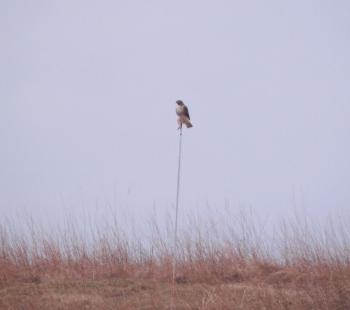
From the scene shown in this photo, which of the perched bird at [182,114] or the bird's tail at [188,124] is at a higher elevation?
the perched bird at [182,114]

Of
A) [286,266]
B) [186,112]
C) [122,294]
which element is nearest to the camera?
[186,112]

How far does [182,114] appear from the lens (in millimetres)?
5340

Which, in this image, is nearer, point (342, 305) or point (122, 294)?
point (342, 305)

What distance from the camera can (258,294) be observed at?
5.02 meters

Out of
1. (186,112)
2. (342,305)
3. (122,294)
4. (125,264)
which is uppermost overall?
(186,112)

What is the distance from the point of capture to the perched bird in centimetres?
533

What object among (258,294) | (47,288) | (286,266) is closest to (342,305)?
(258,294)

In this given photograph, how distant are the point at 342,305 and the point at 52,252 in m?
4.34

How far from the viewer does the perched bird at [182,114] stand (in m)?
5.33

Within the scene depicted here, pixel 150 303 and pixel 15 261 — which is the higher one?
pixel 15 261

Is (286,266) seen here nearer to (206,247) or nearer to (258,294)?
(206,247)

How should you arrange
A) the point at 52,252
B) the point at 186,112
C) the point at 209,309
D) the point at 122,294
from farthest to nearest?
the point at 52,252 → the point at 122,294 → the point at 186,112 → the point at 209,309

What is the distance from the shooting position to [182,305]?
4.98 meters

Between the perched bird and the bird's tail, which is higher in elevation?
the perched bird
